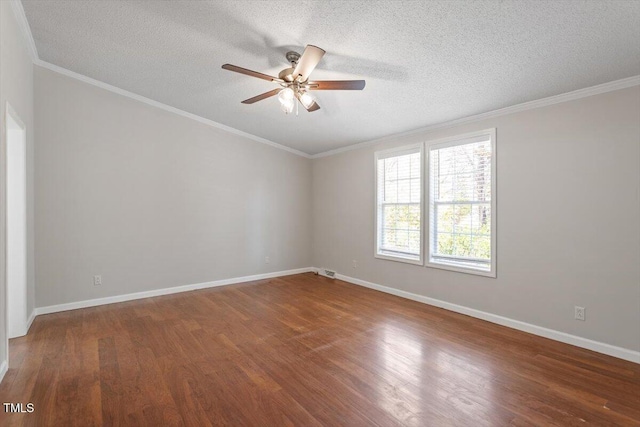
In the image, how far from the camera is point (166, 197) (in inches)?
186

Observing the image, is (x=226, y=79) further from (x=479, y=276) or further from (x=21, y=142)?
(x=479, y=276)

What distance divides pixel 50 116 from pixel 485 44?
4.99 metres

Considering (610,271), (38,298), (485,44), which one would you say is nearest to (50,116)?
(38,298)

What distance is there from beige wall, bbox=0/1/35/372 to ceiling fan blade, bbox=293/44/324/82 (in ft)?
7.56

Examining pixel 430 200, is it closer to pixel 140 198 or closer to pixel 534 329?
pixel 534 329

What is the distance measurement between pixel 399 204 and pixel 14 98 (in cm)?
467

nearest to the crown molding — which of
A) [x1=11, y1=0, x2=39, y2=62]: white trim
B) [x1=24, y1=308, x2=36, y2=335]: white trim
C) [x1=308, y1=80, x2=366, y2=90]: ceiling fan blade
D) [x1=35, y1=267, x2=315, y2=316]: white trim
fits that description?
[x1=11, y1=0, x2=39, y2=62]: white trim

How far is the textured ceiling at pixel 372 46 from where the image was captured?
2.15 meters

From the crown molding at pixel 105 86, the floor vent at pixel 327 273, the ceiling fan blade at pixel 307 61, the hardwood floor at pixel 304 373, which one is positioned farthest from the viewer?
the floor vent at pixel 327 273

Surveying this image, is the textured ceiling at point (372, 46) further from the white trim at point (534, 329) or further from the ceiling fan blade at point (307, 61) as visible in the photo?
the white trim at point (534, 329)

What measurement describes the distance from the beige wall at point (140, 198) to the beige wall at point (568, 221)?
3.41 meters

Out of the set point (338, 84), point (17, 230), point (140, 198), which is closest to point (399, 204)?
point (338, 84)

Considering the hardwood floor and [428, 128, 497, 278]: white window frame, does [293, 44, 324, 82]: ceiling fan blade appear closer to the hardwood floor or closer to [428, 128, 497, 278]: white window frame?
[428, 128, 497, 278]: white window frame

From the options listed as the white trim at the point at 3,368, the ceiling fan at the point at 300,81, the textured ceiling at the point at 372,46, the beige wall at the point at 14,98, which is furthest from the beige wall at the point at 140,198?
the ceiling fan at the point at 300,81
